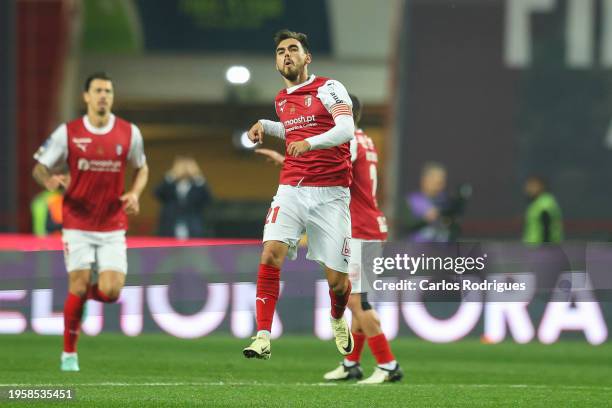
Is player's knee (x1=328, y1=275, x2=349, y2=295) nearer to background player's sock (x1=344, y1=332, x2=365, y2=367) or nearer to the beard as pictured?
the beard

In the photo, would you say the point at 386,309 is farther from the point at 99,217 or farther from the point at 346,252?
the point at 346,252

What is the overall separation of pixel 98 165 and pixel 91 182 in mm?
133

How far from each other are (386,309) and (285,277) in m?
0.99

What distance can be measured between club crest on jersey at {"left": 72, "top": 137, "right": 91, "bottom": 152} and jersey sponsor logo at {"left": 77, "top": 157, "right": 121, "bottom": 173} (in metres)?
0.08

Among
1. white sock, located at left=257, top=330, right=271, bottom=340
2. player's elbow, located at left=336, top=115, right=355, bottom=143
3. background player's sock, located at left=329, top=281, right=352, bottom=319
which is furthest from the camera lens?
background player's sock, located at left=329, top=281, right=352, bottom=319

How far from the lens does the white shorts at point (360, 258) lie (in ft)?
33.9

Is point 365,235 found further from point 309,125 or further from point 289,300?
point 289,300

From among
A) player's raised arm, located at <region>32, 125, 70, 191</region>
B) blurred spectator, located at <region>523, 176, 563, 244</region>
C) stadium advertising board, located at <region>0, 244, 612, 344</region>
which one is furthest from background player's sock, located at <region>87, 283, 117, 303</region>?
blurred spectator, located at <region>523, 176, 563, 244</region>

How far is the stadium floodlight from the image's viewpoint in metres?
22.8

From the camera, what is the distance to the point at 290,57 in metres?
8.94

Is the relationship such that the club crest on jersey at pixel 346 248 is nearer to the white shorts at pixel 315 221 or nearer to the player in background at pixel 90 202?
the white shorts at pixel 315 221

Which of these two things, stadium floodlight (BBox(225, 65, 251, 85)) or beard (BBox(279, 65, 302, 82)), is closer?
beard (BBox(279, 65, 302, 82))

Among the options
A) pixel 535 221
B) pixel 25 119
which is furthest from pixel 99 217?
pixel 25 119

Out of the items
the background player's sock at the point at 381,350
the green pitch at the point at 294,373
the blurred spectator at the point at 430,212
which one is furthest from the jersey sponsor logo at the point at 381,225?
the blurred spectator at the point at 430,212
